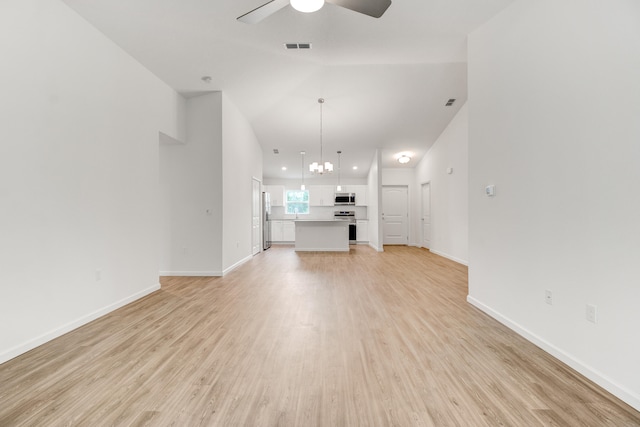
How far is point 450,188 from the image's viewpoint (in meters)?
7.09

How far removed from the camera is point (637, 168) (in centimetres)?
170

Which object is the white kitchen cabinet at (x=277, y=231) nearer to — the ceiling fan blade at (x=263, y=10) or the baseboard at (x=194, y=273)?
the baseboard at (x=194, y=273)

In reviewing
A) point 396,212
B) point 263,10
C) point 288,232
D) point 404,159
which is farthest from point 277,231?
point 263,10

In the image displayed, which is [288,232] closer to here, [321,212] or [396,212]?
[321,212]

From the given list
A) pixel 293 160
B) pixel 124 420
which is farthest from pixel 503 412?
pixel 293 160

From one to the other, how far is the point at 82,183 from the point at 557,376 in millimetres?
4328

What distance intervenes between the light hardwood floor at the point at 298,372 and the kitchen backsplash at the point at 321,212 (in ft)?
23.5

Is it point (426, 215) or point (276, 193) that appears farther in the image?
point (276, 193)

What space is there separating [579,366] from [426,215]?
7154 millimetres

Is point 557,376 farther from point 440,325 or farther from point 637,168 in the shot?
point 637,168

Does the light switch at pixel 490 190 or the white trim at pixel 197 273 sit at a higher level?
the light switch at pixel 490 190

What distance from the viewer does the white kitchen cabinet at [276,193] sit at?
10.4 meters

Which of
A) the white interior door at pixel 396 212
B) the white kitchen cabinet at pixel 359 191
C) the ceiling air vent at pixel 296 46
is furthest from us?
the white kitchen cabinet at pixel 359 191

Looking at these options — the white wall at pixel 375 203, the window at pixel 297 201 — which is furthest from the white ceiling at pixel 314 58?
the window at pixel 297 201
